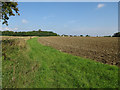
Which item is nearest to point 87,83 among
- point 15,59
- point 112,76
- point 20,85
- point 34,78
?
point 112,76

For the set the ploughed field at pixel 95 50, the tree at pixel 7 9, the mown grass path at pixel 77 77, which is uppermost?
the tree at pixel 7 9

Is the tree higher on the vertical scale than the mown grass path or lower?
higher

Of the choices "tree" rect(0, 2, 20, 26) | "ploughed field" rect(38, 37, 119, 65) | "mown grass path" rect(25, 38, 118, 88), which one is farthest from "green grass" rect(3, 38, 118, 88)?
"tree" rect(0, 2, 20, 26)

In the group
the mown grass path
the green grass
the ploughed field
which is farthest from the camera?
the ploughed field

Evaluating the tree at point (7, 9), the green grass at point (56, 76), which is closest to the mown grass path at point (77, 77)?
the green grass at point (56, 76)

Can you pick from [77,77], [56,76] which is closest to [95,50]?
[77,77]

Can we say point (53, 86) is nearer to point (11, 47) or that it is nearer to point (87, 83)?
point (87, 83)

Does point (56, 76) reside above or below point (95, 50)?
below

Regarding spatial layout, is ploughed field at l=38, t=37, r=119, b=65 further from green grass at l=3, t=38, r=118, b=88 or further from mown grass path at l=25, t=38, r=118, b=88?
green grass at l=3, t=38, r=118, b=88

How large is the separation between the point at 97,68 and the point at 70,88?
10.3ft

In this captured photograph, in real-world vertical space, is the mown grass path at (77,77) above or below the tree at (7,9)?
below

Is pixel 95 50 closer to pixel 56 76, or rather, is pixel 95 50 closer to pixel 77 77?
pixel 77 77

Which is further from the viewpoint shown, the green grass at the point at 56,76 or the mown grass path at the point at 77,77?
the mown grass path at the point at 77,77

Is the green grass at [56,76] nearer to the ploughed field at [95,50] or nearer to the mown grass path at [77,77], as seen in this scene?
the mown grass path at [77,77]
